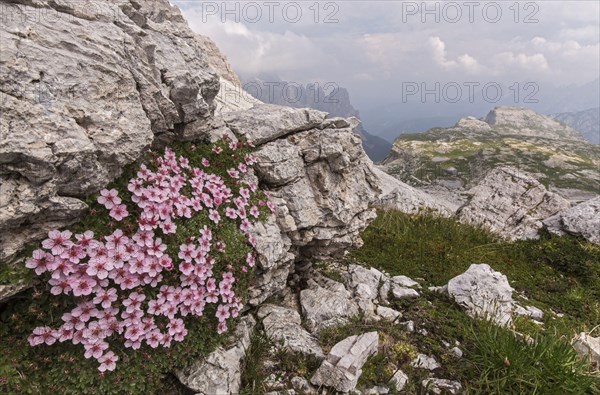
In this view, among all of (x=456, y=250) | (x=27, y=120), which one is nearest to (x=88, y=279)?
(x=27, y=120)

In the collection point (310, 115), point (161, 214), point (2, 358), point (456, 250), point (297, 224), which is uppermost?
point (310, 115)

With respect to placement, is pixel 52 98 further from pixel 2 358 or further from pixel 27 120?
pixel 2 358

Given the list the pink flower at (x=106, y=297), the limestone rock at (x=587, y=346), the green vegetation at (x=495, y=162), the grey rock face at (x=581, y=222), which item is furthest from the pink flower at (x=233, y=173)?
the green vegetation at (x=495, y=162)

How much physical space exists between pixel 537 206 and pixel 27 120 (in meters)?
21.1

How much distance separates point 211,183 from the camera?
7504mm

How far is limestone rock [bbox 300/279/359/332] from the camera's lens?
8.15 m

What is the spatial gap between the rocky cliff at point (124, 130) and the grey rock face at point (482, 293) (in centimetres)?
303

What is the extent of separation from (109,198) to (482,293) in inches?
361

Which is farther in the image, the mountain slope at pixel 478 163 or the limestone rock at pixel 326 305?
the mountain slope at pixel 478 163

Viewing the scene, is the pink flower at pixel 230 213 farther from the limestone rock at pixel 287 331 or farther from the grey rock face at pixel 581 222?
the grey rock face at pixel 581 222

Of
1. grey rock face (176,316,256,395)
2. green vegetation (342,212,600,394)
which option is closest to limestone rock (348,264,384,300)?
green vegetation (342,212,600,394)

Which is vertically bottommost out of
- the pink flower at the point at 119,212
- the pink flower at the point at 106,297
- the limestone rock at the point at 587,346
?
the limestone rock at the point at 587,346

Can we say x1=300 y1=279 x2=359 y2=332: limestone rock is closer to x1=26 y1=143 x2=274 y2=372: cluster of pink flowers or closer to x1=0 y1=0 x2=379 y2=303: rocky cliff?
x1=0 y1=0 x2=379 y2=303: rocky cliff

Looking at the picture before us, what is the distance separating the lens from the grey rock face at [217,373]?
19.7 feet
